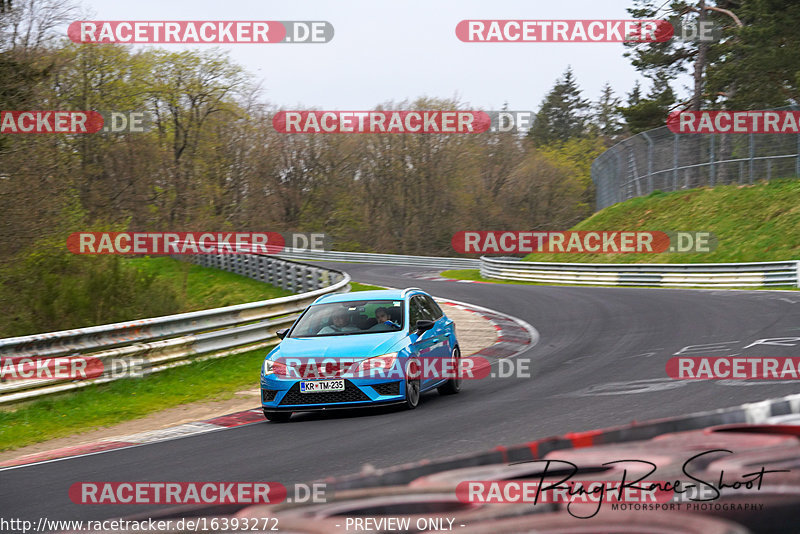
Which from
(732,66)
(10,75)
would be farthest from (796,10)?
(10,75)

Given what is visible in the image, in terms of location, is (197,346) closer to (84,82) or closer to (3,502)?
(3,502)

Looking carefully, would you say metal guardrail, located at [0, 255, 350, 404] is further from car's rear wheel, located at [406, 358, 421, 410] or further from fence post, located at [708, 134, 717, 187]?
fence post, located at [708, 134, 717, 187]

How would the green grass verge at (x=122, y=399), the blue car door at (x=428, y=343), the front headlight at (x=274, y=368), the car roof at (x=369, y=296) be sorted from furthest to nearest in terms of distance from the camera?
1. the car roof at (x=369, y=296)
2. the blue car door at (x=428, y=343)
3. the green grass verge at (x=122, y=399)
4. the front headlight at (x=274, y=368)

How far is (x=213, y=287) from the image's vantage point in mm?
32812

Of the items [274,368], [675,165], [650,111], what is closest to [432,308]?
[274,368]

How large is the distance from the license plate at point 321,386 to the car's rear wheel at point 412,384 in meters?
0.86

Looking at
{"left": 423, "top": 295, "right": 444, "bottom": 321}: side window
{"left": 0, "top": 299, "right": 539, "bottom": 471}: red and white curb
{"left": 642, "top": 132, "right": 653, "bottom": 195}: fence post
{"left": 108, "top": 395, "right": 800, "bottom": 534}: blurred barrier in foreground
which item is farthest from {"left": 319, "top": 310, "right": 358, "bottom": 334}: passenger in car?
{"left": 642, "top": 132, "right": 653, "bottom": 195}: fence post

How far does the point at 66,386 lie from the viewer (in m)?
11.1

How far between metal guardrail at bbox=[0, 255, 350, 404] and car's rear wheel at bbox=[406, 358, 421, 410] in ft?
15.6

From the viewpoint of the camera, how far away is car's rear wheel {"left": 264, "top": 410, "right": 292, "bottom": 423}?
30.6ft

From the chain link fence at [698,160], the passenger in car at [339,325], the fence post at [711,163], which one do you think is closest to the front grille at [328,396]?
the passenger in car at [339,325]

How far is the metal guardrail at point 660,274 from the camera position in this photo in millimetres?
25844

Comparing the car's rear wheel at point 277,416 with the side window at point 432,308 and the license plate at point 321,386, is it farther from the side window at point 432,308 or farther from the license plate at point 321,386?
the side window at point 432,308

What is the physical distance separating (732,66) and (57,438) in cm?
3874
